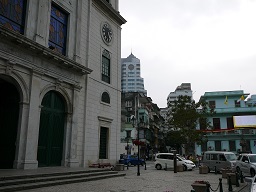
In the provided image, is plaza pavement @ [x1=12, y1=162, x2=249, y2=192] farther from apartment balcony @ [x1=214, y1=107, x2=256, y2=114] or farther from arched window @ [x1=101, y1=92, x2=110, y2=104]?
apartment balcony @ [x1=214, y1=107, x2=256, y2=114]

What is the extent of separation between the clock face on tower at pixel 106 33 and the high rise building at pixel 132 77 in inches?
4330

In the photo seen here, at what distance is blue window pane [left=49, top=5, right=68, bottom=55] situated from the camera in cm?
1650

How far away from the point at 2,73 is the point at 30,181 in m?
5.49

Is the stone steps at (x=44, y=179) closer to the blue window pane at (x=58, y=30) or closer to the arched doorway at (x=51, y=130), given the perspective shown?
the arched doorway at (x=51, y=130)

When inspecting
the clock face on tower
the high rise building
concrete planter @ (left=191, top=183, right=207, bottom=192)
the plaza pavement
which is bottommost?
the plaza pavement

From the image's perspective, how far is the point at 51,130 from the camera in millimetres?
15500

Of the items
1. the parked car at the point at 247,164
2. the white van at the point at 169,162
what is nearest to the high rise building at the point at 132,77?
the white van at the point at 169,162

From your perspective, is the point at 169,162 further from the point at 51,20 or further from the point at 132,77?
the point at 132,77

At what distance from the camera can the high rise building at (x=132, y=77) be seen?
133500mm

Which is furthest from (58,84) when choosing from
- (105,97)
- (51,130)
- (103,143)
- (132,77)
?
(132,77)

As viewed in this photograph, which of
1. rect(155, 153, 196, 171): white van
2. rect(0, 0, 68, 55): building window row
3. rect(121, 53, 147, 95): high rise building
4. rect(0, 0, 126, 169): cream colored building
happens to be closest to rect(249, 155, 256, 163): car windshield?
rect(155, 153, 196, 171): white van

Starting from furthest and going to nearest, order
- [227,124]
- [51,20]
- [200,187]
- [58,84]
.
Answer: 1. [227,124]
2. [51,20]
3. [58,84]
4. [200,187]

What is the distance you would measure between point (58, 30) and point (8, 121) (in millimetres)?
6881

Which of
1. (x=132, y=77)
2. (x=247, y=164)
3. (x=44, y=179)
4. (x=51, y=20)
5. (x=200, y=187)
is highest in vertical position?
(x=132, y=77)
